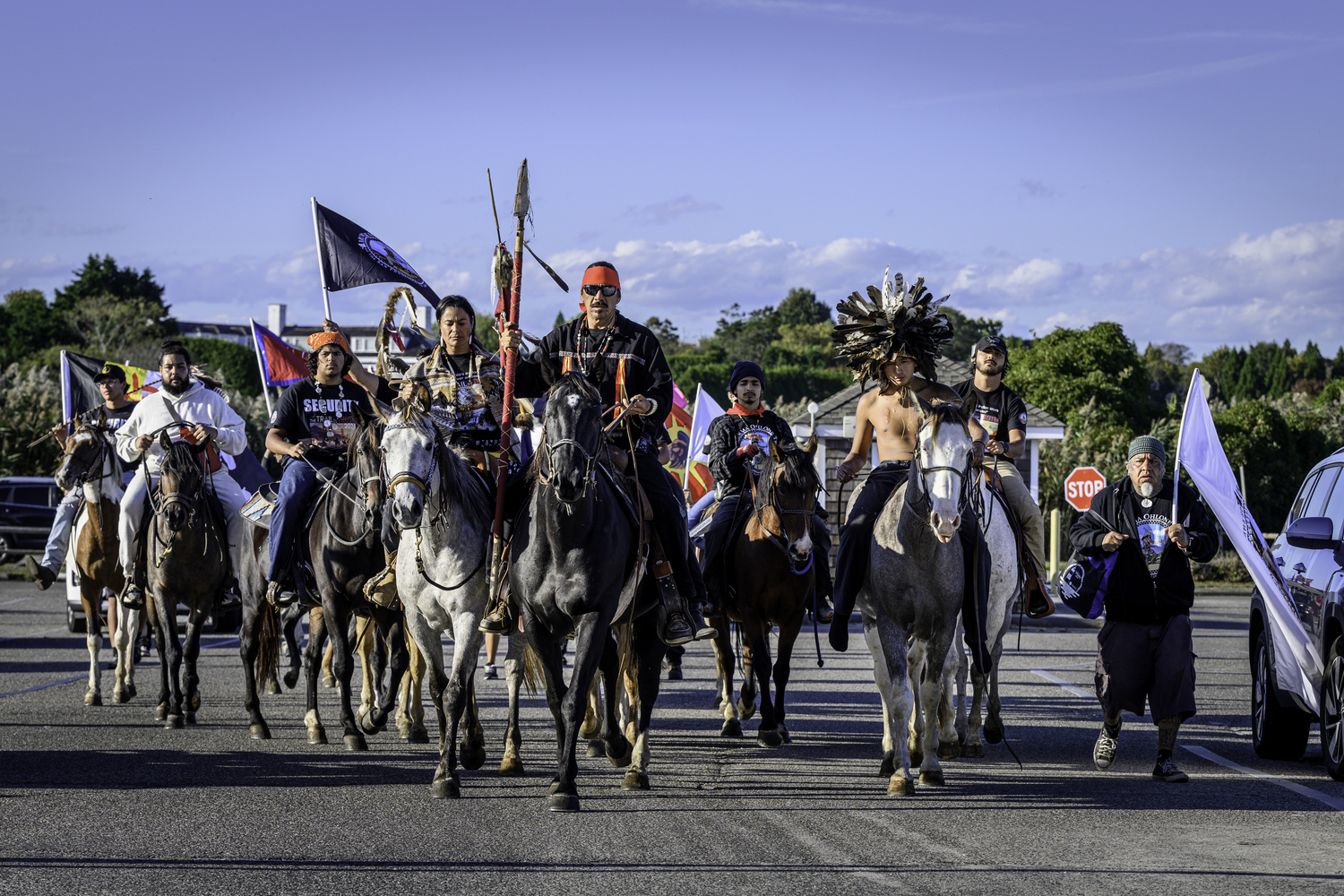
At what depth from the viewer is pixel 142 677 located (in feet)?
47.6

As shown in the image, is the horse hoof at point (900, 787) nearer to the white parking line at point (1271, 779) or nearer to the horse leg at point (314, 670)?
the white parking line at point (1271, 779)

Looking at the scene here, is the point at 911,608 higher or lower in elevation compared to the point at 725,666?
higher

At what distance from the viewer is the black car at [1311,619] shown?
8609 millimetres

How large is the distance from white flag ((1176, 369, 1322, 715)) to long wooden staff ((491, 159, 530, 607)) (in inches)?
170

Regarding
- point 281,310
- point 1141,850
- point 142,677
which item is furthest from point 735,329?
point 1141,850

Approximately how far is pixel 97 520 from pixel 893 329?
26.3 ft

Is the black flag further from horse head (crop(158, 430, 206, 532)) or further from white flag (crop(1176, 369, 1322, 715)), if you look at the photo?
white flag (crop(1176, 369, 1322, 715))

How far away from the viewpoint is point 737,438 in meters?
11.5

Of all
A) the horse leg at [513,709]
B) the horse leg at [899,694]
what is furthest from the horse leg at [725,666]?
the horse leg at [899,694]

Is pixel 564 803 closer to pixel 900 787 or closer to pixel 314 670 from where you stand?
pixel 900 787

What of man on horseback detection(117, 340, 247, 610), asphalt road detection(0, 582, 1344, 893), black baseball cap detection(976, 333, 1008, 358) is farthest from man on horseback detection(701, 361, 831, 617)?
man on horseback detection(117, 340, 247, 610)

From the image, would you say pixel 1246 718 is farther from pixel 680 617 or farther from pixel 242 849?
pixel 242 849

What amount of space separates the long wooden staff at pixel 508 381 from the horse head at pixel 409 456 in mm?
481

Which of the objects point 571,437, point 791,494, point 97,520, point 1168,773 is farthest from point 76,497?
point 1168,773
